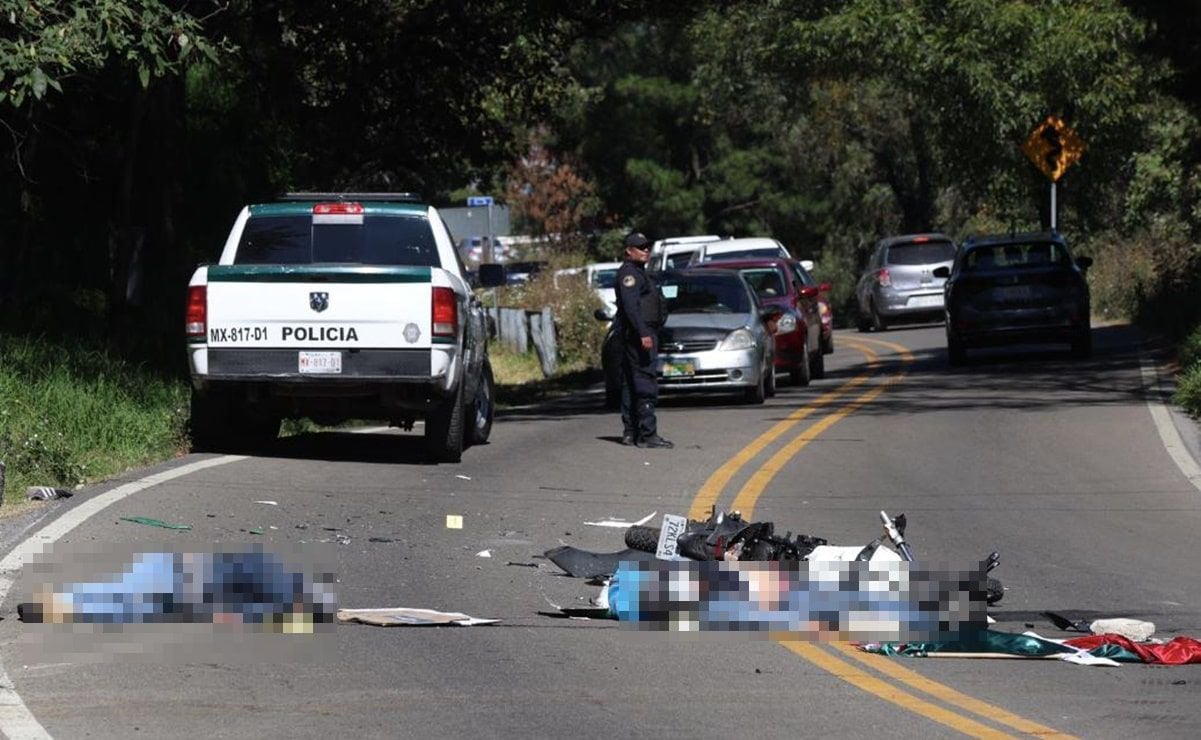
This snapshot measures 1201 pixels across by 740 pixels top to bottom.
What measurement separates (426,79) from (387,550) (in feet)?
52.6

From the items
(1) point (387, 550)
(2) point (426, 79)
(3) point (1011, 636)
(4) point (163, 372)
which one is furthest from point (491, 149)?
(3) point (1011, 636)

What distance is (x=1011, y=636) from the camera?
877 centimetres

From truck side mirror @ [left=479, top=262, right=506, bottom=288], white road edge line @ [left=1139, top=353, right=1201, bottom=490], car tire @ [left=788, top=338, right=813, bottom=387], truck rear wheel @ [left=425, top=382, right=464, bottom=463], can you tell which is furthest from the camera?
car tire @ [left=788, top=338, right=813, bottom=387]

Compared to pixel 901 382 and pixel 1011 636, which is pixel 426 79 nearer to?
pixel 901 382

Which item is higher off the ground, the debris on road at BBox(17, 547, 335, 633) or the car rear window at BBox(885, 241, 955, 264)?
the car rear window at BBox(885, 241, 955, 264)

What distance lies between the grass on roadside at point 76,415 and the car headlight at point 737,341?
21.6 ft

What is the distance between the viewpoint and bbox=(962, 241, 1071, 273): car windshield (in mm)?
28719

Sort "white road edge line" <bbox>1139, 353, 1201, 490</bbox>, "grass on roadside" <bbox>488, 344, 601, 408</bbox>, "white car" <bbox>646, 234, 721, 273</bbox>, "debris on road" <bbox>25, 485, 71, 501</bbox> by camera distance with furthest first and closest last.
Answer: "white car" <bbox>646, 234, 721, 273</bbox>, "grass on roadside" <bbox>488, 344, 601, 408</bbox>, "white road edge line" <bbox>1139, 353, 1201, 490</bbox>, "debris on road" <bbox>25, 485, 71, 501</bbox>

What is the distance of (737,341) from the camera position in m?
22.5

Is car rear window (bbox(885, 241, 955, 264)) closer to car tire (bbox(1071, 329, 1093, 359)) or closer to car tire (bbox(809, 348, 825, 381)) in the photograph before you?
car tire (bbox(1071, 329, 1093, 359))

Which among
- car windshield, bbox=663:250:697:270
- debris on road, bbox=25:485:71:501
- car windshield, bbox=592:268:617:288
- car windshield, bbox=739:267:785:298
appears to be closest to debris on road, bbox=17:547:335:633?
debris on road, bbox=25:485:71:501

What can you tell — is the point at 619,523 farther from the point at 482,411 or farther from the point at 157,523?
the point at 482,411

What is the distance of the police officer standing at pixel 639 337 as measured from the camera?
58.1 ft

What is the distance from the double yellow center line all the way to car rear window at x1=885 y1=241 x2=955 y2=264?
12.0m
